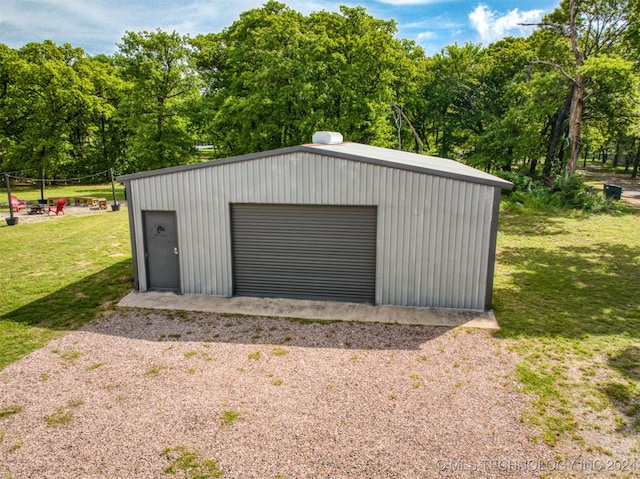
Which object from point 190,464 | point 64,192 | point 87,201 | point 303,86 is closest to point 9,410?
point 190,464

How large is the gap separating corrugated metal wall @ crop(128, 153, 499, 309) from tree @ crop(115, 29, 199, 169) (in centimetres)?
1504

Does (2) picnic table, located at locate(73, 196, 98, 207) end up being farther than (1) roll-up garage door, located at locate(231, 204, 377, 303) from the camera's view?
Yes

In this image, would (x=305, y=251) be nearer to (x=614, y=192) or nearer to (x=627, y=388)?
(x=627, y=388)

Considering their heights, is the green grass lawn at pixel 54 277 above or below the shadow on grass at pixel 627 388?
above

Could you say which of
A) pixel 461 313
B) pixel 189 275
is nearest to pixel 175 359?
pixel 189 275

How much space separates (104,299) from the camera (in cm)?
964

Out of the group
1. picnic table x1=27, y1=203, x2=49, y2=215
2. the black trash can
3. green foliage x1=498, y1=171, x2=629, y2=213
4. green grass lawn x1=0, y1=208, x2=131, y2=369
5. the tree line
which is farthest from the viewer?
the black trash can

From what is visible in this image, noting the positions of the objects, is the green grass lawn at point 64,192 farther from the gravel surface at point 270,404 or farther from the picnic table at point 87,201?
the gravel surface at point 270,404

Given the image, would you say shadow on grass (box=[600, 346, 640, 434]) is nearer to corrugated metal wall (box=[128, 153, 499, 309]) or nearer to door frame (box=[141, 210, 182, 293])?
corrugated metal wall (box=[128, 153, 499, 309])

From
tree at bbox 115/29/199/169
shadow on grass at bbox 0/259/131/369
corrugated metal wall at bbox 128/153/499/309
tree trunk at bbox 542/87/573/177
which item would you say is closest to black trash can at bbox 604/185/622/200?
tree trunk at bbox 542/87/573/177

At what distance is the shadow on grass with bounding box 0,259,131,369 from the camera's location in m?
7.39

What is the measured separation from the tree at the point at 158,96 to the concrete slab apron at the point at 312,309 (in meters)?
15.7

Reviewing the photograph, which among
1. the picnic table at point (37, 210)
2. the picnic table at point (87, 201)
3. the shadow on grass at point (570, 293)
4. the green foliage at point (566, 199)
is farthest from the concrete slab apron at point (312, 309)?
the picnic table at point (87, 201)

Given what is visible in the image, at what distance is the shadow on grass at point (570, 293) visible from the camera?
26.7ft
